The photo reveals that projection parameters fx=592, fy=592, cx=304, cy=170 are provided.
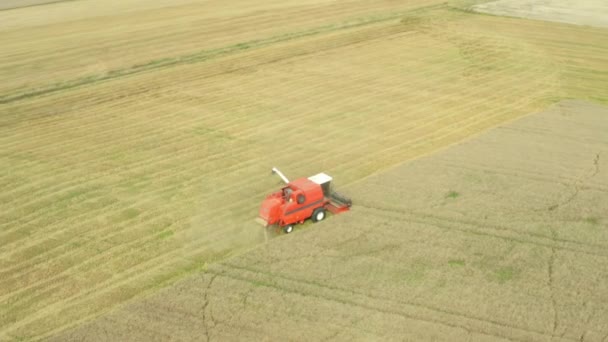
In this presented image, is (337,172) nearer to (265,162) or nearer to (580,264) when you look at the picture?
(265,162)

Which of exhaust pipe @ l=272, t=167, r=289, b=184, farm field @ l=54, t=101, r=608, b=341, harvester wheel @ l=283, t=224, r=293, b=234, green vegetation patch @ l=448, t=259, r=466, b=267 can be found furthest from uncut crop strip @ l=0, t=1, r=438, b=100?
green vegetation patch @ l=448, t=259, r=466, b=267

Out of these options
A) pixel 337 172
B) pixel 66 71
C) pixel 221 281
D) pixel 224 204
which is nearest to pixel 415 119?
pixel 337 172

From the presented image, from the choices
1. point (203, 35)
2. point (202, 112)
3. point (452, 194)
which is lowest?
point (452, 194)

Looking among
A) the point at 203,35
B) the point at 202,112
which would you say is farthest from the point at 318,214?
the point at 203,35

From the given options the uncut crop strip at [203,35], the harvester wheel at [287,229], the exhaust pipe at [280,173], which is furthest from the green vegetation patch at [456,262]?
the uncut crop strip at [203,35]

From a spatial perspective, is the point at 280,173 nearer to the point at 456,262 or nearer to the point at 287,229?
the point at 287,229

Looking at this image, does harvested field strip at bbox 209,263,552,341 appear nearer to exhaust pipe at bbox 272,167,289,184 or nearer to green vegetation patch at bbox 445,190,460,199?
exhaust pipe at bbox 272,167,289,184

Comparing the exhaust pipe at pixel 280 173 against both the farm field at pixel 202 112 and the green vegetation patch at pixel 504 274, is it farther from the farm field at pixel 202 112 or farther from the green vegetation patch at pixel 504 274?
the green vegetation patch at pixel 504 274
